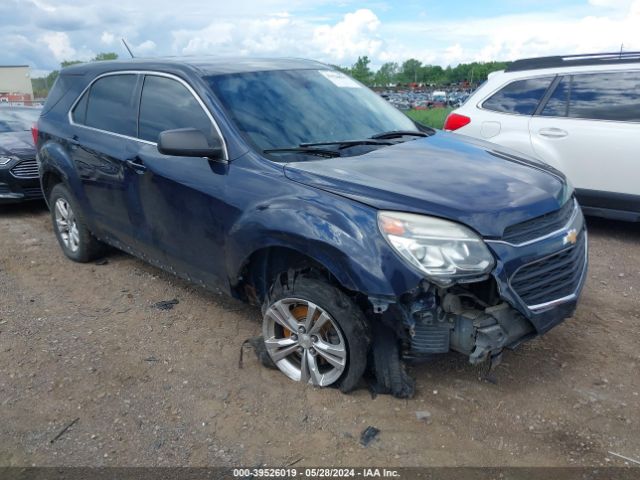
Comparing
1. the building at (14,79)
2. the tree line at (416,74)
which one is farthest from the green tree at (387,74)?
the building at (14,79)

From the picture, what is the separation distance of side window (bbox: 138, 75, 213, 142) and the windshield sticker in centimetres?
109

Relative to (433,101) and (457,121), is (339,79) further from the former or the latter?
(433,101)

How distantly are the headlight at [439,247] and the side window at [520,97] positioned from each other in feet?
13.1

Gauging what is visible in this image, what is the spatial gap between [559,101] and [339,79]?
A: 9.31ft

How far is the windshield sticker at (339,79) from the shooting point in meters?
4.38

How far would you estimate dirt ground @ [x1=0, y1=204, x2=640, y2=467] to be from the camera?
285cm

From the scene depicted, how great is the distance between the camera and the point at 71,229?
18.0 ft

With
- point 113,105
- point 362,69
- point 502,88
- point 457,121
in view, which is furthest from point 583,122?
point 362,69

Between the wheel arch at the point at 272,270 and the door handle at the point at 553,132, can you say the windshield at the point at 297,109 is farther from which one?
the door handle at the point at 553,132

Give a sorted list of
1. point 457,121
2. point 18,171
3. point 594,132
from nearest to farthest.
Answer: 1. point 594,132
2. point 457,121
3. point 18,171

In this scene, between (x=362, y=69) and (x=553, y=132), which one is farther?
(x=362, y=69)

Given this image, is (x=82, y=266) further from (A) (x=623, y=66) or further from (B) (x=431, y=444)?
(A) (x=623, y=66)

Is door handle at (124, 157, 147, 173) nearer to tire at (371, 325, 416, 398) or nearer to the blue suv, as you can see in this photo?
the blue suv

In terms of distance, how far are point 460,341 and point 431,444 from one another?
0.52 metres
